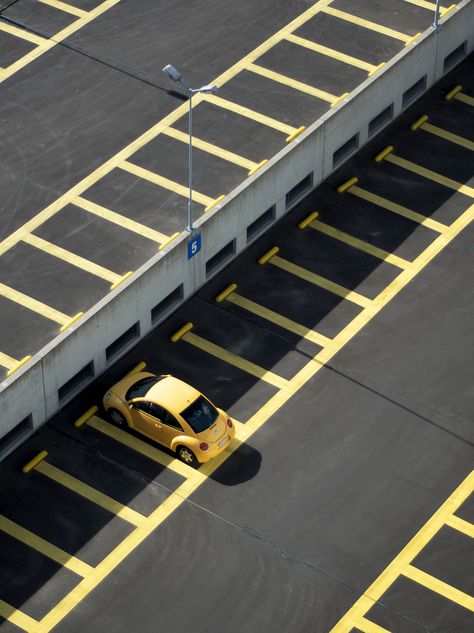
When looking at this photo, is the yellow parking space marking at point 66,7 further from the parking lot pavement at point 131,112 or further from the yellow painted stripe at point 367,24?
the yellow painted stripe at point 367,24

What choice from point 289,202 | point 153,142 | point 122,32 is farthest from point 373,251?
point 122,32

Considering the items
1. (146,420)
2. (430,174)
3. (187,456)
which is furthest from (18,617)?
(430,174)

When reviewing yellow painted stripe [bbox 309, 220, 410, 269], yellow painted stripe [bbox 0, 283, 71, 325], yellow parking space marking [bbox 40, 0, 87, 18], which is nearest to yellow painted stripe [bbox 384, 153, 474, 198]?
yellow painted stripe [bbox 309, 220, 410, 269]

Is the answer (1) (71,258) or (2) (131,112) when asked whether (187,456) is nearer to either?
(1) (71,258)

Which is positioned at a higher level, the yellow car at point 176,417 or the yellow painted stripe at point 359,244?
the yellow painted stripe at point 359,244

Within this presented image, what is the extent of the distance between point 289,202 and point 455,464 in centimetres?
1414

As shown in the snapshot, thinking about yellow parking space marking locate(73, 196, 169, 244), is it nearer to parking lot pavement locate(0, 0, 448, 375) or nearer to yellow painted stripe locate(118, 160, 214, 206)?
parking lot pavement locate(0, 0, 448, 375)

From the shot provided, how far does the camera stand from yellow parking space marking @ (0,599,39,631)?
2170 inches

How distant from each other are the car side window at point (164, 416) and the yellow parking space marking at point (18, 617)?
27.1 feet

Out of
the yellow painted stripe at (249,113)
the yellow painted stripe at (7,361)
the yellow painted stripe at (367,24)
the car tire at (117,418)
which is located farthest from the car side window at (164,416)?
the yellow painted stripe at (367,24)

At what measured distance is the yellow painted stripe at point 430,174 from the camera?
7112 centimetres

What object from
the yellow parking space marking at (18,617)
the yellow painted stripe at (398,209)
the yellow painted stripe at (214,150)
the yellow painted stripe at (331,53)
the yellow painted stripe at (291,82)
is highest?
the yellow painted stripe at (331,53)

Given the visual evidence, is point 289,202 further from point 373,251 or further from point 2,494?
point 2,494

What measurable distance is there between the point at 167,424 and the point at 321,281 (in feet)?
33.1
